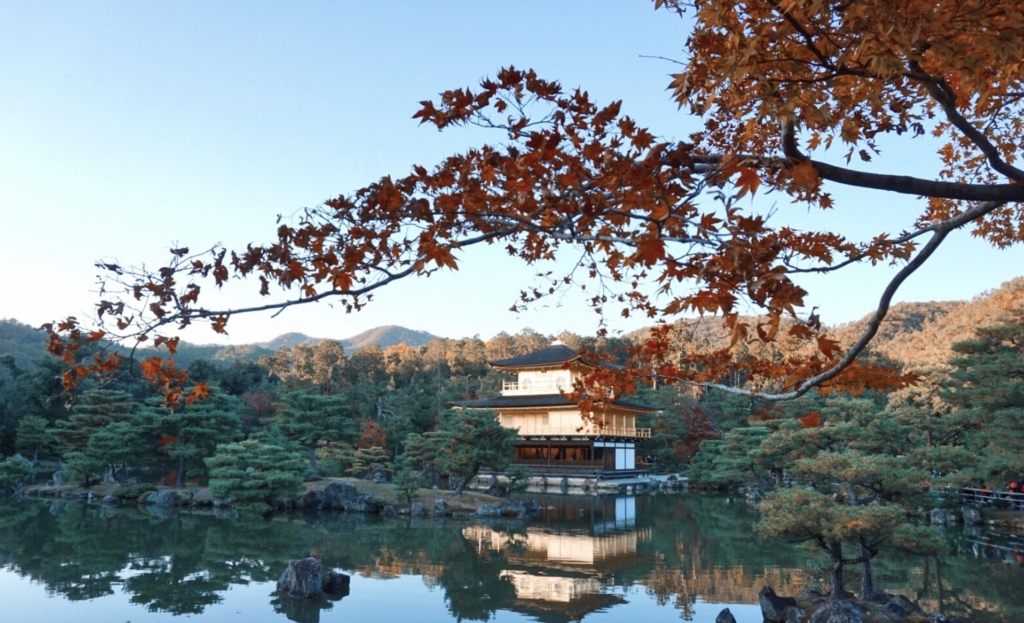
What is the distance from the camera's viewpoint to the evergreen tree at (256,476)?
14727 mm

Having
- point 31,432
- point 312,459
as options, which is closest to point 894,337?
point 312,459

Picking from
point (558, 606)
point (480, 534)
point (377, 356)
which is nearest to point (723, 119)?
point (558, 606)

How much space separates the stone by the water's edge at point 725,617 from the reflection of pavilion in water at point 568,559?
1.38m

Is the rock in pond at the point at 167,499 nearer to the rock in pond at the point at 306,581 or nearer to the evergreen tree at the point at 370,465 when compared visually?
the evergreen tree at the point at 370,465

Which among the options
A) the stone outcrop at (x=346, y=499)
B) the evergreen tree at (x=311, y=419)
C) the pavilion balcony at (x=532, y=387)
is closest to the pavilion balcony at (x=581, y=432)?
the pavilion balcony at (x=532, y=387)

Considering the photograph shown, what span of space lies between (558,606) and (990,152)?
6.72 metres

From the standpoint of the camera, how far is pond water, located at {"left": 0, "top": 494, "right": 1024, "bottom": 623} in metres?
7.42

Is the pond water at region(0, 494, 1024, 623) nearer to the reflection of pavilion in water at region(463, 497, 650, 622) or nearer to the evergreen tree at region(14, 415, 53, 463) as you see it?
the reflection of pavilion in water at region(463, 497, 650, 622)

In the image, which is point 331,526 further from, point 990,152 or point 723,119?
point 990,152

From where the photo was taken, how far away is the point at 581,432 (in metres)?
26.0

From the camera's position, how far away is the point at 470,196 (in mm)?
2691

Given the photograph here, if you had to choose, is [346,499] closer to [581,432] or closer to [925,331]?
[581,432]

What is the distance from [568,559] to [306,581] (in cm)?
434

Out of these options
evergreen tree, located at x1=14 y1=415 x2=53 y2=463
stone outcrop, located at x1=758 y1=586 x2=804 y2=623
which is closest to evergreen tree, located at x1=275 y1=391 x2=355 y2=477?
evergreen tree, located at x1=14 y1=415 x2=53 y2=463
